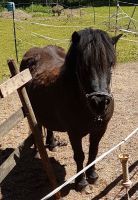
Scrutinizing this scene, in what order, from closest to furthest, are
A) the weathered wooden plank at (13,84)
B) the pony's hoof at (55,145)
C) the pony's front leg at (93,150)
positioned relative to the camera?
1. the weathered wooden plank at (13,84)
2. the pony's front leg at (93,150)
3. the pony's hoof at (55,145)

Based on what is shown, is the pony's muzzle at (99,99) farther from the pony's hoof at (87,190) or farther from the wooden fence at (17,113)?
the pony's hoof at (87,190)

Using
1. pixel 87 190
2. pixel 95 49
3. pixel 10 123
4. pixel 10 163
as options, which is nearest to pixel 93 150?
pixel 87 190

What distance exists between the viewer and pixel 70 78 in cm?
430

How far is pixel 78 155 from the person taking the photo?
15.1 ft

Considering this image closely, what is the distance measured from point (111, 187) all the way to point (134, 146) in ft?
4.26

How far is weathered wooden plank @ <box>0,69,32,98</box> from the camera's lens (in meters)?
3.55

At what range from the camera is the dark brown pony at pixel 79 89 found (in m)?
3.80

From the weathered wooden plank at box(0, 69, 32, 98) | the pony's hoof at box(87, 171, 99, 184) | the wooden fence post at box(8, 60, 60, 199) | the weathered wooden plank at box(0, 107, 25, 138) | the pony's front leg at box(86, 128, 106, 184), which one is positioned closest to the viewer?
the weathered wooden plank at box(0, 69, 32, 98)

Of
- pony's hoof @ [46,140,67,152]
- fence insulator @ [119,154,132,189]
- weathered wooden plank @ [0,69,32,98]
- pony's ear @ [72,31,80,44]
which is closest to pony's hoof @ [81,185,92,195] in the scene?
fence insulator @ [119,154,132,189]

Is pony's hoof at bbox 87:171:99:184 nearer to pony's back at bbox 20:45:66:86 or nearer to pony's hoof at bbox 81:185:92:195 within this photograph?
pony's hoof at bbox 81:185:92:195

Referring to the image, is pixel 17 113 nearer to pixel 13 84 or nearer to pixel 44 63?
pixel 13 84

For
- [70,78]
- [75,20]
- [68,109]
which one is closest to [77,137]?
[68,109]

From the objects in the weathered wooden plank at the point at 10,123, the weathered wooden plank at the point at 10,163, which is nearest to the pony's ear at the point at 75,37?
the weathered wooden plank at the point at 10,123

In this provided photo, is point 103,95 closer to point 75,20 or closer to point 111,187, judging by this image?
point 111,187
